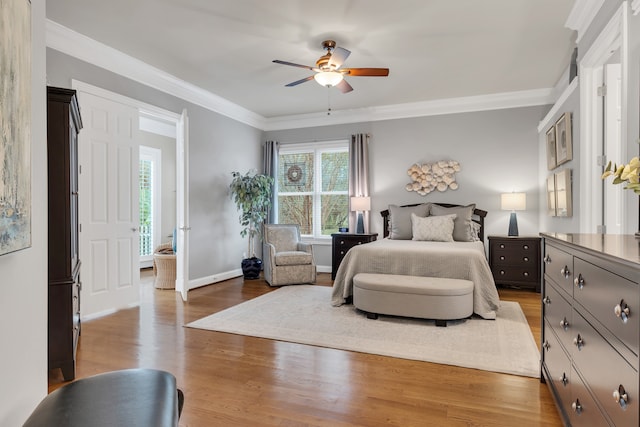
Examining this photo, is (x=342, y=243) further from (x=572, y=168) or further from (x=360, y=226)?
(x=572, y=168)

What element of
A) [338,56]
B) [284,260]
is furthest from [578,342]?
[284,260]

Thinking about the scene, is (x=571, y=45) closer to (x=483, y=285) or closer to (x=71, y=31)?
(x=483, y=285)

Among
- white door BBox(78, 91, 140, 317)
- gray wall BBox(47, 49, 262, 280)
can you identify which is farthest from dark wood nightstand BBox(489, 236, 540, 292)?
white door BBox(78, 91, 140, 317)

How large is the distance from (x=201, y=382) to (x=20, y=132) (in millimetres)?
1812

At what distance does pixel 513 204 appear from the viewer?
5234 mm

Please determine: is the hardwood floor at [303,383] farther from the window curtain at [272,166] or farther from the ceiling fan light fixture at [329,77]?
the window curtain at [272,166]

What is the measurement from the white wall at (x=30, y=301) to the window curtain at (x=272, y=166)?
536cm

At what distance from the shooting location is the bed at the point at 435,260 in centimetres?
377

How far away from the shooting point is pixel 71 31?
140 inches

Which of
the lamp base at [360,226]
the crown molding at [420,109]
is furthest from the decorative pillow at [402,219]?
the crown molding at [420,109]

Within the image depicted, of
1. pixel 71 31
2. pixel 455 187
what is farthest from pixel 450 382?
pixel 71 31

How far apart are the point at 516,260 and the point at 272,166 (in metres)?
4.18

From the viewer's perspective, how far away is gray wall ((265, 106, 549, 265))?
5.46 metres

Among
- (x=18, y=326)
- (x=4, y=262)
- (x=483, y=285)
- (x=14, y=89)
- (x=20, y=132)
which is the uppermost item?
(x=14, y=89)
